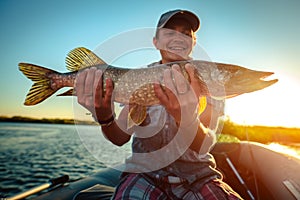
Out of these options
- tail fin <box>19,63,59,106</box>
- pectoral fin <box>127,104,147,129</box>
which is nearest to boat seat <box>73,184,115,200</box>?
pectoral fin <box>127,104,147,129</box>

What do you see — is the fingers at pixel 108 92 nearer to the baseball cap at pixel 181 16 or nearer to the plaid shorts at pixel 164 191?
the plaid shorts at pixel 164 191

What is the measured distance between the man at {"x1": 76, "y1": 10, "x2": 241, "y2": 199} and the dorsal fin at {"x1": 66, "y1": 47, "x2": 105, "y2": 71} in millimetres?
149

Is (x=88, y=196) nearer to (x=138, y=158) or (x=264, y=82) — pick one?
(x=138, y=158)

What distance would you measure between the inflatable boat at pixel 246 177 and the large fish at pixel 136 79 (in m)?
1.26

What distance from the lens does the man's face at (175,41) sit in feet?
9.06

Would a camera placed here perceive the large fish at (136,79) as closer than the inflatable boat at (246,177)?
Yes

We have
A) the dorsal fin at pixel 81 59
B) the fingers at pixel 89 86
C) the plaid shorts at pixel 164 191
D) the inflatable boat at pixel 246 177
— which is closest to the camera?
the plaid shorts at pixel 164 191

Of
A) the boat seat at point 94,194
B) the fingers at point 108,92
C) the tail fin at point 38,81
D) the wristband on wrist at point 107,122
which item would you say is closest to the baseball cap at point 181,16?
the fingers at point 108,92

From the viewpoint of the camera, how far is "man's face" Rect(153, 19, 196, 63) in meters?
2.76

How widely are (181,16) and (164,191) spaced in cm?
197

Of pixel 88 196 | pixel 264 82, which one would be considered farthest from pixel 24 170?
pixel 264 82

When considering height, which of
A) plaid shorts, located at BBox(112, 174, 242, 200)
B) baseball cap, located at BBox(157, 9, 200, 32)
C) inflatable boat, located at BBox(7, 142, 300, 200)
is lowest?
inflatable boat, located at BBox(7, 142, 300, 200)

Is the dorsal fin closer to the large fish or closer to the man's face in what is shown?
the large fish

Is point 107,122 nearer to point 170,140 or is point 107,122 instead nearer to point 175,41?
point 170,140
